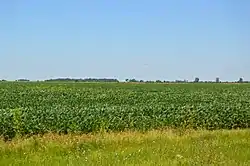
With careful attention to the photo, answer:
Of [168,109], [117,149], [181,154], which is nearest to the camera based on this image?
[181,154]

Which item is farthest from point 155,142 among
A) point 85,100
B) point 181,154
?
point 85,100

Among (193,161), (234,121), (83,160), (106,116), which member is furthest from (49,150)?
(234,121)

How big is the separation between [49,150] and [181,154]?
3.48 metres

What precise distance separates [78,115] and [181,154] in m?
10.8

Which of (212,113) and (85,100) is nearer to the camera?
(212,113)

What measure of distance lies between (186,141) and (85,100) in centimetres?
2299

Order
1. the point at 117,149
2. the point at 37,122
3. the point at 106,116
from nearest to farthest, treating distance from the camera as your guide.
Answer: the point at 117,149, the point at 37,122, the point at 106,116

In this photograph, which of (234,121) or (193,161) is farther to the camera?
(234,121)

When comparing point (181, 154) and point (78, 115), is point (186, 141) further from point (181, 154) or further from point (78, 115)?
point (78, 115)

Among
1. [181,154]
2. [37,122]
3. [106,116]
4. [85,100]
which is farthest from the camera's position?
[85,100]

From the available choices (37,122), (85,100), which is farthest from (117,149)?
(85,100)

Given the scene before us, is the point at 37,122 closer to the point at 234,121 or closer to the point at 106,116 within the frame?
the point at 106,116

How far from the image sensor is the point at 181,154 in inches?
393

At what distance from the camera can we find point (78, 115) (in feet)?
66.5
